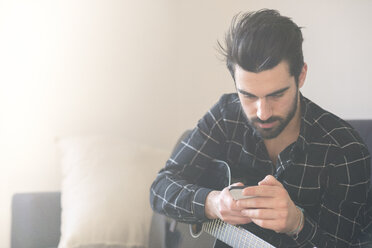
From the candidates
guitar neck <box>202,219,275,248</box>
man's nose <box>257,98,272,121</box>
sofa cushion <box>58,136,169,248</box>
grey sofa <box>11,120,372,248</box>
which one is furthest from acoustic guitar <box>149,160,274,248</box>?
grey sofa <box>11,120,372,248</box>

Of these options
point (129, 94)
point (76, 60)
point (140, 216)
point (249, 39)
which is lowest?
point (140, 216)

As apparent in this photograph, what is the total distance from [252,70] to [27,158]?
4.35ft

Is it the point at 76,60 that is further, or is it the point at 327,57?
the point at 76,60

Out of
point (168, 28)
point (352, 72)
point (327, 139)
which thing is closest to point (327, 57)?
point (352, 72)

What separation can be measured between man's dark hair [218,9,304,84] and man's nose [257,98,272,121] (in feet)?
0.27

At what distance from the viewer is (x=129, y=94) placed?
2.46 m

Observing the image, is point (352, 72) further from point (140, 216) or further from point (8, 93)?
point (8, 93)

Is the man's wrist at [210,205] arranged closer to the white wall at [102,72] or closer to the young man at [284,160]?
the young man at [284,160]

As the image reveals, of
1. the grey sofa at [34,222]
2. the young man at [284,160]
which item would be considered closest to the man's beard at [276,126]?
the young man at [284,160]

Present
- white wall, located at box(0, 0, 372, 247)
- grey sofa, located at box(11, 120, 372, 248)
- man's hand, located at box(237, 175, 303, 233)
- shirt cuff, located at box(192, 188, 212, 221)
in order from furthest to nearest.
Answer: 1. white wall, located at box(0, 0, 372, 247)
2. grey sofa, located at box(11, 120, 372, 248)
3. shirt cuff, located at box(192, 188, 212, 221)
4. man's hand, located at box(237, 175, 303, 233)

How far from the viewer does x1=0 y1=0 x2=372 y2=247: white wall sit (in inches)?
84.4

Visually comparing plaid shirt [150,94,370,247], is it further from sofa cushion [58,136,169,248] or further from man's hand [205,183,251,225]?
sofa cushion [58,136,169,248]

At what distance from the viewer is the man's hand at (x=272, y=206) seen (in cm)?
115

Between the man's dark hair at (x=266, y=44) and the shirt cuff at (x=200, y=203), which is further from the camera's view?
the shirt cuff at (x=200, y=203)
